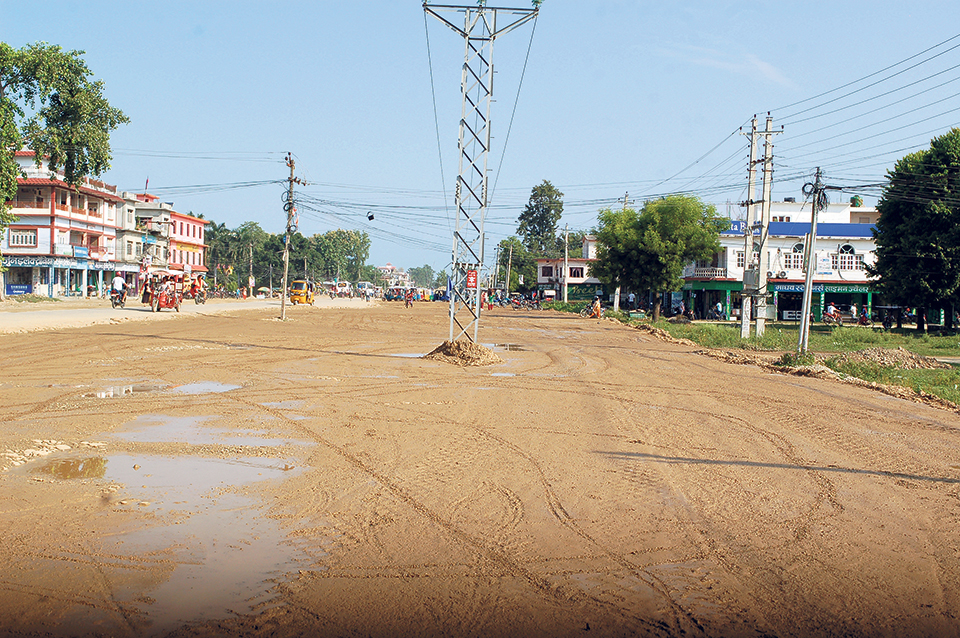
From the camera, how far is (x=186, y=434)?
30.4 feet

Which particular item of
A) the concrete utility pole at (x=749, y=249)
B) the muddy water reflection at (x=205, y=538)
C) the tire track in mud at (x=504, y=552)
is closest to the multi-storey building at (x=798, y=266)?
the concrete utility pole at (x=749, y=249)

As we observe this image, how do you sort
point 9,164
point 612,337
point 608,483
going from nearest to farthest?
1. point 608,483
2. point 612,337
3. point 9,164

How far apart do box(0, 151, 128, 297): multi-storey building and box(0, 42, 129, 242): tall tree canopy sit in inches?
787

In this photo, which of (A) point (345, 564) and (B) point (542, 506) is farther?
(B) point (542, 506)

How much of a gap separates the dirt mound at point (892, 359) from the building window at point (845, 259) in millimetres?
42070

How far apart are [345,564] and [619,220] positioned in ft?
173

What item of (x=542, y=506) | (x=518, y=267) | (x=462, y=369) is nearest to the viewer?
(x=542, y=506)

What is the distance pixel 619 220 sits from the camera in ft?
184

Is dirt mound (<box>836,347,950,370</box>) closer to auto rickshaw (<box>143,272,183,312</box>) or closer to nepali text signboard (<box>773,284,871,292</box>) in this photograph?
auto rickshaw (<box>143,272,183,312</box>)

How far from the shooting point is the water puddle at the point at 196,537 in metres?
4.45

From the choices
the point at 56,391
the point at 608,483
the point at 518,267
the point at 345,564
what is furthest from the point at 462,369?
the point at 518,267

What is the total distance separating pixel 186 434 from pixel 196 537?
4.00m

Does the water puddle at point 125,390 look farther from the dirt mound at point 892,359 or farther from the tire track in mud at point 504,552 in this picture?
the dirt mound at point 892,359

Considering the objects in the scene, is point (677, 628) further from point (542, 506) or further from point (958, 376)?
point (958, 376)
